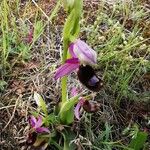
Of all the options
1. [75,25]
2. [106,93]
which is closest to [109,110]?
[106,93]

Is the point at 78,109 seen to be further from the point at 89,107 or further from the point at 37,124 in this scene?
the point at 37,124

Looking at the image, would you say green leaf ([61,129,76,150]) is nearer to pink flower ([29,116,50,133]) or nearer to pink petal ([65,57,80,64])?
pink flower ([29,116,50,133])

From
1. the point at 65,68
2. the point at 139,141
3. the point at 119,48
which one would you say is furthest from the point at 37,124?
the point at 119,48

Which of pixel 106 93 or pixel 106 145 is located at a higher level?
pixel 106 93

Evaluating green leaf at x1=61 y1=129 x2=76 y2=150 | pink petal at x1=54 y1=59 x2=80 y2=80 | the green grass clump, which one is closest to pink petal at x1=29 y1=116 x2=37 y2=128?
green leaf at x1=61 y1=129 x2=76 y2=150

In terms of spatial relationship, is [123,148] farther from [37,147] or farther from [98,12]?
[98,12]
